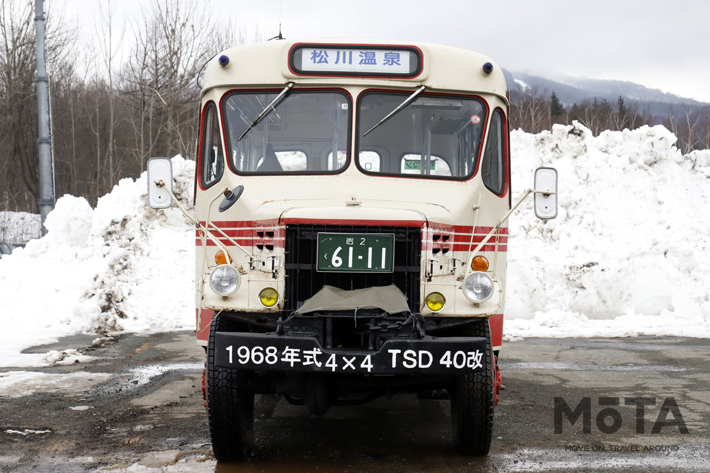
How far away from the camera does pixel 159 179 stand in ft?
19.9

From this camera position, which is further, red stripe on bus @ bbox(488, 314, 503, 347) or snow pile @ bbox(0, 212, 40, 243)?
snow pile @ bbox(0, 212, 40, 243)

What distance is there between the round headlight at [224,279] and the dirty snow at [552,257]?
6058mm

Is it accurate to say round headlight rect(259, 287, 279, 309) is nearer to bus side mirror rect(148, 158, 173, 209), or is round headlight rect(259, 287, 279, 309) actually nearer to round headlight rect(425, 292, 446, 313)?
round headlight rect(425, 292, 446, 313)

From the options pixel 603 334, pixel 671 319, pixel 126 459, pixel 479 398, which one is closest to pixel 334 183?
pixel 479 398

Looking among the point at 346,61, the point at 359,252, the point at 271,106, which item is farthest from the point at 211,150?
the point at 359,252

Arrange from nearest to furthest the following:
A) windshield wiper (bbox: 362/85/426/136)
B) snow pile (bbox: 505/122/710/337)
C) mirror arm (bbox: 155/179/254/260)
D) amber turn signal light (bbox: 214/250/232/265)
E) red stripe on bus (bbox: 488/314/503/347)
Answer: mirror arm (bbox: 155/179/254/260)
amber turn signal light (bbox: 214/250/232/265)
windshield wiper (bbox: 362/85/426/136)
red stripe on bus (bbox: 488/314/503/347)
snow pile (bbox: 505/122/710/337)

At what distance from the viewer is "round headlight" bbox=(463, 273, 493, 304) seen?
510 cm

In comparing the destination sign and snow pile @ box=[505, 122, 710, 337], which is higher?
the destination sign

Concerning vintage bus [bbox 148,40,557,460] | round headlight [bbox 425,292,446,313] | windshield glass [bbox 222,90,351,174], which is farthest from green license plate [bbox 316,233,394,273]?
windshield glass [bbox 222,90,351,174]

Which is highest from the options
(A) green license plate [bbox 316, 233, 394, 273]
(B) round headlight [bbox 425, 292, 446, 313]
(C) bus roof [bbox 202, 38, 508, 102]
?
(C) bus roof [bbox 202, 38, 508, 102]

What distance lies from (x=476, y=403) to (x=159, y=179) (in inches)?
122

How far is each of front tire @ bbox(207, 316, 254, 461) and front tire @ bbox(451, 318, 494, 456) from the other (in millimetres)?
1559

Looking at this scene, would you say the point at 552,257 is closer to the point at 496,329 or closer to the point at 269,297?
the point at 496,329

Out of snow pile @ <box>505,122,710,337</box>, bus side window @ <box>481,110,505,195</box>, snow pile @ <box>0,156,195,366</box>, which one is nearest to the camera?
bus side window @ <box>481,110,505,195</box>
